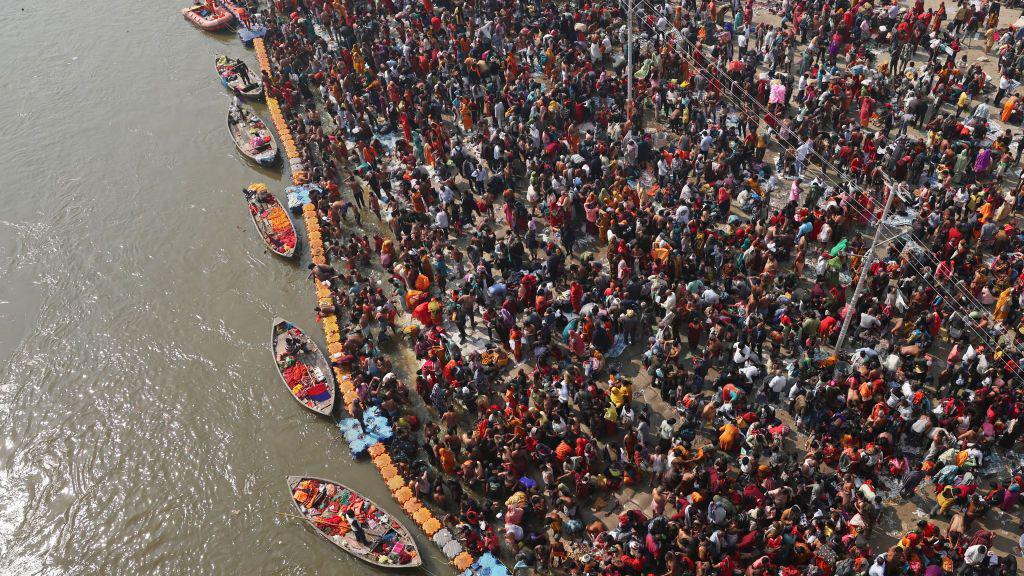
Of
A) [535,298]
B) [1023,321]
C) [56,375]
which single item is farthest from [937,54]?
[56,375]

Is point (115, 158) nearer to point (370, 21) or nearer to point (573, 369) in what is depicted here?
point (370, 21)

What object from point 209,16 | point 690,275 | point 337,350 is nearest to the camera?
point 690,275

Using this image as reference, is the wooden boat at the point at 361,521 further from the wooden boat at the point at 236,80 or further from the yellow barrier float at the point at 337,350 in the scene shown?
the wooden boat at the point at 236,80

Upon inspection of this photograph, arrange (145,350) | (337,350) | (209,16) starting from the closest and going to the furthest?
(337,350) < (145,350) < (209,16)

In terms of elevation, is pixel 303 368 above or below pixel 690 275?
below

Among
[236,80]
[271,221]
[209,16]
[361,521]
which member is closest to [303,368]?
[361,521]

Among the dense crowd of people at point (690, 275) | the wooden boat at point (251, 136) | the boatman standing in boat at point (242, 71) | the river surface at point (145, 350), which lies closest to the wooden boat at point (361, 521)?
the river surface at point (145, 350)

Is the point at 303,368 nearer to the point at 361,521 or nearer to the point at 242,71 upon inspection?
the point at 361,521
